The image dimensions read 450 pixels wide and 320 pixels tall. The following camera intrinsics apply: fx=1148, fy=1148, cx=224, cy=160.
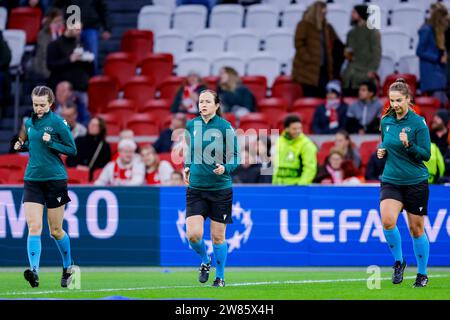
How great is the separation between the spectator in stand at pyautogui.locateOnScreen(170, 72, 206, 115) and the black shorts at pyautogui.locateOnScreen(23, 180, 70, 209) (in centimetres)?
721

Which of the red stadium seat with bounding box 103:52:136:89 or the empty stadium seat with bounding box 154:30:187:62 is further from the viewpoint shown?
the empty stadium seat with bounding box 154:30:187:62

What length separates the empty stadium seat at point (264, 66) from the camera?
822 inches

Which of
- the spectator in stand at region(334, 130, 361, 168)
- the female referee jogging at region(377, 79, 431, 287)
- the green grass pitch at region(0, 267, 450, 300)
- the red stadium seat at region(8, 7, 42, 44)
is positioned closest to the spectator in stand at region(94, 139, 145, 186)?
the green grass pitch at region(0, 267, 450, 300)

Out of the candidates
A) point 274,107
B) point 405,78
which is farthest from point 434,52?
point 274,107

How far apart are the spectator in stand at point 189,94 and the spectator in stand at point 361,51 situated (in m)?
2.51

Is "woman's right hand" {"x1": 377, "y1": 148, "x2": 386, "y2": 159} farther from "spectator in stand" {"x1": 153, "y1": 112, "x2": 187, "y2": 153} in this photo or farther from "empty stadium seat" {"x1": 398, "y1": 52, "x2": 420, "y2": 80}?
"empty stadium seat" {"x1": 398, "y1": 52, "x2": 420, "y2": 80}

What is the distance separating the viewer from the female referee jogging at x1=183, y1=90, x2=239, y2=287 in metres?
11.7

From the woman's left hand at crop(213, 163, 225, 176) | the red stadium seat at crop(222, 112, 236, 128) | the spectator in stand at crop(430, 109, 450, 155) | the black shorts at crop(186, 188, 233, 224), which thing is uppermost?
the red stadium seat at crop(222, 112, 236, 128)

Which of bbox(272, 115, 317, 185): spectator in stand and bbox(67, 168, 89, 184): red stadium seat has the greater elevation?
bbox(272, 115, 317, 185): spectator in stand

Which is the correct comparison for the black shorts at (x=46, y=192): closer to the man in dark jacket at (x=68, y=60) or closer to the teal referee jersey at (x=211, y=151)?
the teal referee jersey at (x=211, y=151)

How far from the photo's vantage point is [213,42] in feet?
70.9

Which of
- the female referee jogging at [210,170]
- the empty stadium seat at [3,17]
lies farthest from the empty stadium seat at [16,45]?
the female referee jogging at [210,170]

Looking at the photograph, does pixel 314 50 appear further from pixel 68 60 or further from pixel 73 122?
pixel 68 60
